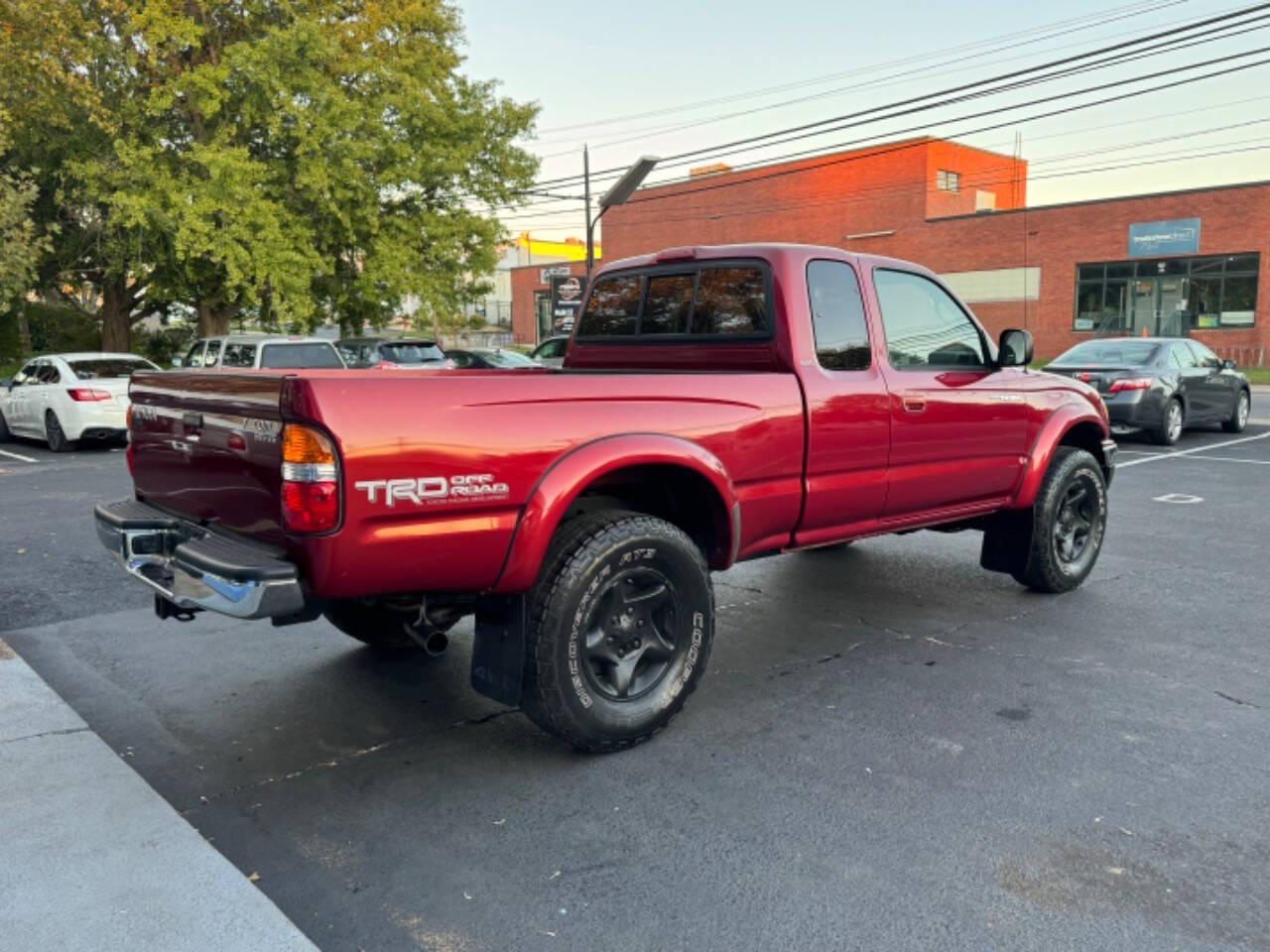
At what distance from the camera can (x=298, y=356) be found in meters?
14.2

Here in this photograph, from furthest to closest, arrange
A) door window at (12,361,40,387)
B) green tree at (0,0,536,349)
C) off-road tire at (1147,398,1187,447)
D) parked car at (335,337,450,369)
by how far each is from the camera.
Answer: green tree at (0,0,536,349)
parked car at (335,337,450,369)
door window at (12,361,40,387)
off-road tire at (1147,398,1187,447)

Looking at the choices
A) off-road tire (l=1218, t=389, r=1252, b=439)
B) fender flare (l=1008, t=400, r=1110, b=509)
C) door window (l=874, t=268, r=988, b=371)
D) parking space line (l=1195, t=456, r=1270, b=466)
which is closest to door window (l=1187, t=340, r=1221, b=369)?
off-road tire (l=1218, t=389, r=1252, b=439)

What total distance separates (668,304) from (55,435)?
12.6 meters

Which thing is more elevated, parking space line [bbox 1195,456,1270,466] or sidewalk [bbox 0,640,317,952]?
parking space line [bbox 1195,456,1270,466]

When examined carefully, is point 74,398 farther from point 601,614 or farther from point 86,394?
point 601,614

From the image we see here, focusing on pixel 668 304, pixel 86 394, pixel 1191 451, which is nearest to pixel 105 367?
pixel 86 394

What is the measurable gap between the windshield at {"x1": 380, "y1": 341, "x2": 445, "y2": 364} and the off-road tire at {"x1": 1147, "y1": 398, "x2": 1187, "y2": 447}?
38.5 ft

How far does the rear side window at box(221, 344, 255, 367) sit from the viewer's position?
47.1ft

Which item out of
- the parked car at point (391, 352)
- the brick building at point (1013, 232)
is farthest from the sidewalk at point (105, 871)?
the brick building at point (1013, 232)

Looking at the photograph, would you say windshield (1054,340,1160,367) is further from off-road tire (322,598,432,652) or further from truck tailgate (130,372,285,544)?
truck tailgate (130,372,285,544)

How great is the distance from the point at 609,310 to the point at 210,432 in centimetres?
241

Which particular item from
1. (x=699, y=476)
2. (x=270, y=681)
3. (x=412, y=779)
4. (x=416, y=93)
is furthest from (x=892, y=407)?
(x=416, y=93)

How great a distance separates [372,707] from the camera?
443cm

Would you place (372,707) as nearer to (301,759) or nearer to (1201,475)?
(301,759)
